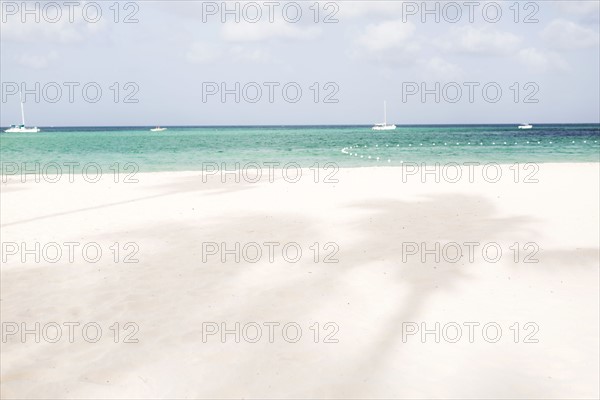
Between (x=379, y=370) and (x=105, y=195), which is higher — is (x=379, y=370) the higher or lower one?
the lower one

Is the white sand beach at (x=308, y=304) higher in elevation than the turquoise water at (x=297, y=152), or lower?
lower

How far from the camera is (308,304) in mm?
6953

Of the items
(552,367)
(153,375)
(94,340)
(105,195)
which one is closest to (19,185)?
(105,195)

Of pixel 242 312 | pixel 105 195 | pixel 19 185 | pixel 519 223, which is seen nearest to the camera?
pixel 242 312

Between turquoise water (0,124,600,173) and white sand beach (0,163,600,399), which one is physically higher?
turquoise water (0,124,600,173)

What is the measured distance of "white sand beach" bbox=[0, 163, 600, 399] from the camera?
501 centimetres

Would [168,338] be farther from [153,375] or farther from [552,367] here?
[552,367]

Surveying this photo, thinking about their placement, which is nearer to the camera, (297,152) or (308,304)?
(308,304)

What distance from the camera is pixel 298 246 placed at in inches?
388

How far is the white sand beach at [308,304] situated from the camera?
16.4 ft

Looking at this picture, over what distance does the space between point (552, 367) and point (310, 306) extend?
10.1ft

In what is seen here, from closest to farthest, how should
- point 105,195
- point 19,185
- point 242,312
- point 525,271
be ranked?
1. point 242,312
2. point 525,271
3. point 105,195
4. point 19,185

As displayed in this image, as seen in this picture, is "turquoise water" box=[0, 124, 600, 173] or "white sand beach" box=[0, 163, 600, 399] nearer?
"white sand beach" box=[0, 163, 600, 399]

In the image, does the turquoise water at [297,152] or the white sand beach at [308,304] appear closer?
the white sand beach at [308,304]
